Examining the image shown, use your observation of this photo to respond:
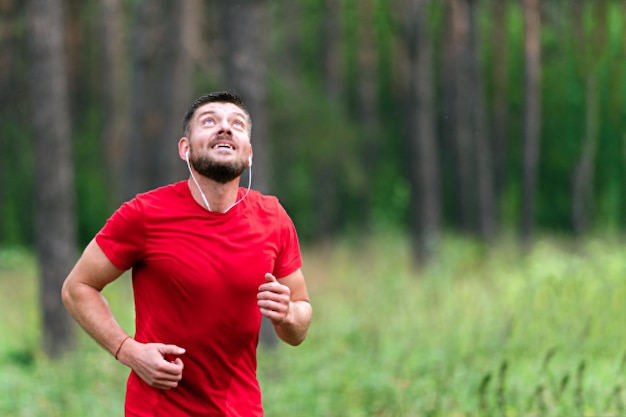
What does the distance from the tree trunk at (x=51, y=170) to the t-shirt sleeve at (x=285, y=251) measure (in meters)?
7.88

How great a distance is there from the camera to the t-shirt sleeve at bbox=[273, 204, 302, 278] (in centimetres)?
384

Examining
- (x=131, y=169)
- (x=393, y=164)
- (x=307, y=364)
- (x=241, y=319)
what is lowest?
(x=393, y=164)

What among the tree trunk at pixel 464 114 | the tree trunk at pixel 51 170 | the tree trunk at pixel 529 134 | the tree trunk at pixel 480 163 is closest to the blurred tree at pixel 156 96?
the tree trunk at pixel 51 170

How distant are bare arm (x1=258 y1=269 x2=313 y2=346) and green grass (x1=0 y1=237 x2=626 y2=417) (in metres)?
2.52

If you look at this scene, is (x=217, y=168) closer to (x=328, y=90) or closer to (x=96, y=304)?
(x=96, y=304)

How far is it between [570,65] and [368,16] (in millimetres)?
8391

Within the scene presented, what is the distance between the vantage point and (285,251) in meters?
3.87

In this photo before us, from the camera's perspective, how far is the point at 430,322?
10.7 metres

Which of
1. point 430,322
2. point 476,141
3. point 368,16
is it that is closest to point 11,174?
point 368,16

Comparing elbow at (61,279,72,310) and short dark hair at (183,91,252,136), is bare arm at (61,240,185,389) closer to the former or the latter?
elbow at (61,279,72,310)

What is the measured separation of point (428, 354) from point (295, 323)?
5891mm

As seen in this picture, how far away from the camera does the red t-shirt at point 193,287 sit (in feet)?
11.8

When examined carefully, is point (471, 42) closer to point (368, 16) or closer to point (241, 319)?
point (368, 16)

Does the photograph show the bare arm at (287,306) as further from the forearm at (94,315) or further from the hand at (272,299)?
the forearm at (94,315)
